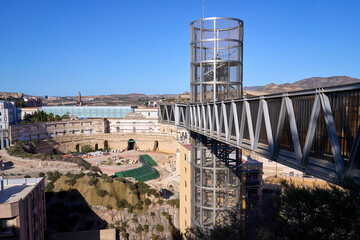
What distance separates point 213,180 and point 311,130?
7478 mm

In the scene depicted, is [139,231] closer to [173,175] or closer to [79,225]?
[79,225]

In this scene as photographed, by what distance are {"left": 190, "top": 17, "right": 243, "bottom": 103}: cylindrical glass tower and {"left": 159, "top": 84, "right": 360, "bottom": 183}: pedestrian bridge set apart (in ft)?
13.5

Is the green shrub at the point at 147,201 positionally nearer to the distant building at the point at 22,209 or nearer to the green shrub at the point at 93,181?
the green shrub at the point at 93,181

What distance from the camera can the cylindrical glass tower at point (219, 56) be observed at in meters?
11.0

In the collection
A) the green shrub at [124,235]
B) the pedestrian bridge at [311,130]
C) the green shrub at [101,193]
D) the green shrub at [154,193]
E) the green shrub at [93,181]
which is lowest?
the green shrub at [124,235]

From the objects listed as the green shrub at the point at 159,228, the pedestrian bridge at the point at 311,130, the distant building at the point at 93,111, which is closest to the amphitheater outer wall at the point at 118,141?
the distant building at the point at 93,111

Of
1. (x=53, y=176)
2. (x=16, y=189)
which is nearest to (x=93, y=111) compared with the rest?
(x=53, y=176)

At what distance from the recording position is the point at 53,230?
1988cm

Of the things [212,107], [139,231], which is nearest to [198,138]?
[212,107]

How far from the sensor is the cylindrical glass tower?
11023 mm

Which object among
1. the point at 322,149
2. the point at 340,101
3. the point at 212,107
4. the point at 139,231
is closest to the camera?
the point at 340,101

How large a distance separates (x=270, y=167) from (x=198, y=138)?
2369 centimetres

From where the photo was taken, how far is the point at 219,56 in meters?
11.1

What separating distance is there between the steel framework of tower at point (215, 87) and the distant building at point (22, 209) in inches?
314
